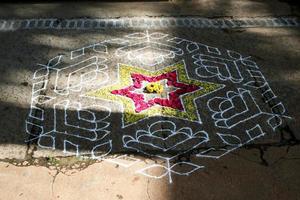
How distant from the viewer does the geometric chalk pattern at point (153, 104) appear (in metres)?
3.36

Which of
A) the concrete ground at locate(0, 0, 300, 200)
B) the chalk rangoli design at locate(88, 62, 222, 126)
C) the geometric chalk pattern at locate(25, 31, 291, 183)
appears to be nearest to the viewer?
the concrete ground at locate(0, 0, 300, 200)

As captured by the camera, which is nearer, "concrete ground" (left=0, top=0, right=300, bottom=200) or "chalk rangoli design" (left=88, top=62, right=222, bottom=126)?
"concrete ground" (left=0, top=0, right=300, bottom=200)

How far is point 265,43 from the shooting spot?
4.77 metres

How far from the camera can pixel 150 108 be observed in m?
3.76

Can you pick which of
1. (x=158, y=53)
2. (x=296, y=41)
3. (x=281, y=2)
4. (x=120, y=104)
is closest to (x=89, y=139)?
(x=120, y=104)

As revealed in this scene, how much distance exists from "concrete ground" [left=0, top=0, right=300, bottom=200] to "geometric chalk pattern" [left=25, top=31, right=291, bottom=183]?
0.04 feet

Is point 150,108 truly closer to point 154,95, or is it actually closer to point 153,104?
point 153,104

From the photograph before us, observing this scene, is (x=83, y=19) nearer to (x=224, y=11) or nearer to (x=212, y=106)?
(x=224, y=11)

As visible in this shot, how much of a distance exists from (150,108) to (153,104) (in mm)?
65

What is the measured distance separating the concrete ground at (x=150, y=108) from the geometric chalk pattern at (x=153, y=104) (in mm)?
12

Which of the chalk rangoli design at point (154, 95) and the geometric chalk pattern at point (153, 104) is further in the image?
the chalk rangoli design at point (154, 95)

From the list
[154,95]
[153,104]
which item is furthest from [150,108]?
[154,95]

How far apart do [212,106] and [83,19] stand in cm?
233

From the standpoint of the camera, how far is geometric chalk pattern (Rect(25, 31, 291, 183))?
3.36m
